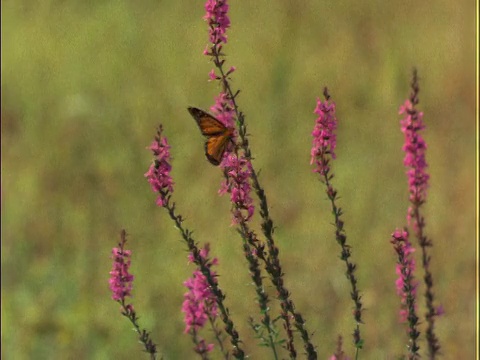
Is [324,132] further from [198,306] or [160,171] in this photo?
[198,306]

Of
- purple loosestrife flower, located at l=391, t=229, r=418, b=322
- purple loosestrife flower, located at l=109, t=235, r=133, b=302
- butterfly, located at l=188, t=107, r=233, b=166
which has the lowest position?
purple loosestrife flower, located at l=109, t=235, r=133, b=302

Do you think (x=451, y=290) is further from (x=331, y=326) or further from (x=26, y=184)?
(x=26, y=184)

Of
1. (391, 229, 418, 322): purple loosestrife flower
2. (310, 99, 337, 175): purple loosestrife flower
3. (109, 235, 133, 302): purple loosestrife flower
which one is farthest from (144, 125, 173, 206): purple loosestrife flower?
(391, 229, 418, 322): purple loosestrife flower

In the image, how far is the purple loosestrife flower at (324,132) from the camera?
10.4ft

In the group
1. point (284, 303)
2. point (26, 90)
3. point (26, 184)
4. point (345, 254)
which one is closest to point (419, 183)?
point (345, 254)

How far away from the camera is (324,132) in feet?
10.4

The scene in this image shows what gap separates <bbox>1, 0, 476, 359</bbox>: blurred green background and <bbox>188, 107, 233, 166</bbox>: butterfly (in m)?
2.13

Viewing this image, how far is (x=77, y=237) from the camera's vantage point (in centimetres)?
614

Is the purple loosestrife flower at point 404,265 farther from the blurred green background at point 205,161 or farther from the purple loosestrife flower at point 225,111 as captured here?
the blurred green background at point 205,161

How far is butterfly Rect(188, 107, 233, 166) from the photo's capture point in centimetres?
309

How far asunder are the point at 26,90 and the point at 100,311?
2.88 meters

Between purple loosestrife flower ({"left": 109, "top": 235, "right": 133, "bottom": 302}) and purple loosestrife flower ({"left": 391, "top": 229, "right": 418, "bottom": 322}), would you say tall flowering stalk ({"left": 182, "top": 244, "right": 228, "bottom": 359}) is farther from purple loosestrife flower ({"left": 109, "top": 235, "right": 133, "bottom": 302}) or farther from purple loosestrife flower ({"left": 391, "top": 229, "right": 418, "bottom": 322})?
purple loosestrife flower ({"left": 391, "top": 229, "right": 418, "bottom": 322})

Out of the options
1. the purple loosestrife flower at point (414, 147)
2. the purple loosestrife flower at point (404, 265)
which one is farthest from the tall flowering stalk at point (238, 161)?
the purple loosestrife flower at point (414, 147)

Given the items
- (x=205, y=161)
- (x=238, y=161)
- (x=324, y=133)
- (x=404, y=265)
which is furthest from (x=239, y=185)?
(x=205, y=161)
